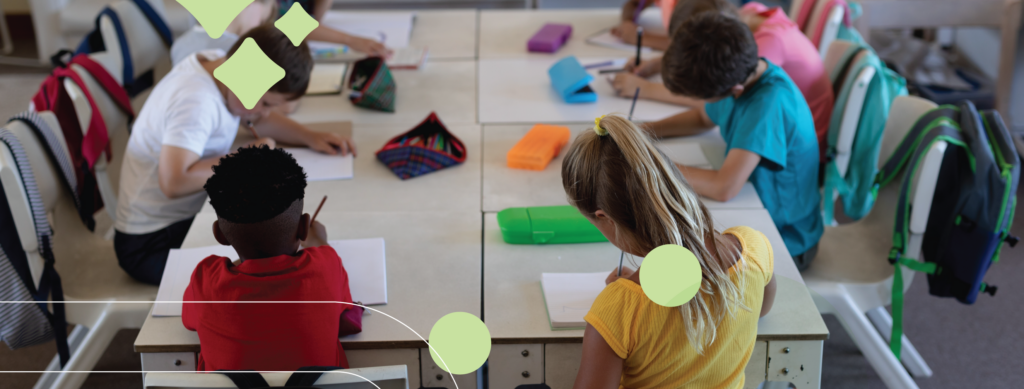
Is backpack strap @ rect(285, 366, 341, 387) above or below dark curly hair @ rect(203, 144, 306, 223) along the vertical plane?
below

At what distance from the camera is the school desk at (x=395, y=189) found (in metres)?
1.68

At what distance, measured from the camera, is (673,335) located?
1085 mm

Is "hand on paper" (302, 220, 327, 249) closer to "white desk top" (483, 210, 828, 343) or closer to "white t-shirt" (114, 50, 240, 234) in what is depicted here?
"white desk top" (483, 210, 828, 343)

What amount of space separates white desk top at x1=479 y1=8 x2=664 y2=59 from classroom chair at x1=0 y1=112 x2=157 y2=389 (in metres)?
1.45

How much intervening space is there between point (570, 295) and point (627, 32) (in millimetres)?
1755

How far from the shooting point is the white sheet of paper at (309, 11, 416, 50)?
2.87 meters

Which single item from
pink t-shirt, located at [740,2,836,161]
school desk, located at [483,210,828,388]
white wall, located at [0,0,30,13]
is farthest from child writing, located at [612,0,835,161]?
white wall, located at [0,0,30,13]

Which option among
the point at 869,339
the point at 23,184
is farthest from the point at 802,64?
the point at 23,184

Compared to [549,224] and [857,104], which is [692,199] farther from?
[857,104]

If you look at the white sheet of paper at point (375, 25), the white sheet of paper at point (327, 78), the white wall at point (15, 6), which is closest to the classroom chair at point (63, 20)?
the white wall at point (15, 6)

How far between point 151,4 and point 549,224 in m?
2.02

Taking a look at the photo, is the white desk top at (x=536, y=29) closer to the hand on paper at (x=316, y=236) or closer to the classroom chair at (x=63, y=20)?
the hand on paper at (x=316, y=236)

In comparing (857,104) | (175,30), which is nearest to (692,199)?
(857,104)

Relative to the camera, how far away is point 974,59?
4031 mm
